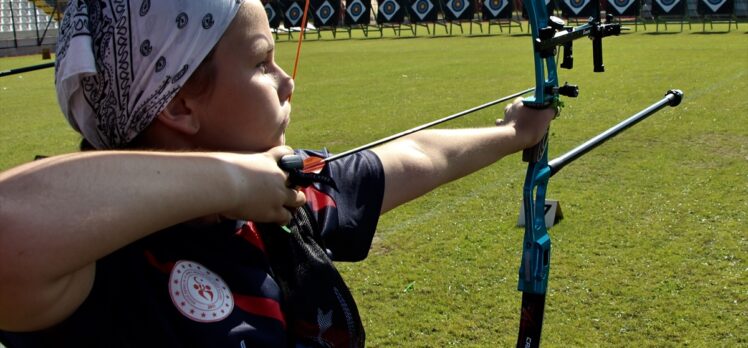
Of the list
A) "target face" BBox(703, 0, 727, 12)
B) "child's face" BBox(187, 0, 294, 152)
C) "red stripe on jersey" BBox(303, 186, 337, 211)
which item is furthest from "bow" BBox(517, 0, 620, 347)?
"target face" BBox(703, 0, 727, 12)

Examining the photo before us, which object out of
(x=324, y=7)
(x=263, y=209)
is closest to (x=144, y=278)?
(x=263, y=209)

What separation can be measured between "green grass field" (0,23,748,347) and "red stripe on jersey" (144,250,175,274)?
172 cm

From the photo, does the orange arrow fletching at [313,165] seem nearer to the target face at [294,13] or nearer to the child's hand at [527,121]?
the child's hand at [527,121]

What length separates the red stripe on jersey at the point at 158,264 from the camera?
0.99 meters

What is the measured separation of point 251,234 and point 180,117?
0.17m

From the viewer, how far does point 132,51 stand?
0.99m

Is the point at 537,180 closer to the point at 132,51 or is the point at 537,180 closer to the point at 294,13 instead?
the point at 132,51

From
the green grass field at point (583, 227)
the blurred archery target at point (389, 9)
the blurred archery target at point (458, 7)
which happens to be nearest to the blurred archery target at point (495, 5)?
the blurred archery target at point (458, 7)

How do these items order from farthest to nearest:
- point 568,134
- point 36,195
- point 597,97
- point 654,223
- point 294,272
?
point 597,97, point 568,134, point 654,223, point 294,272, point 36,195

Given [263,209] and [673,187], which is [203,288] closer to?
[263,209]

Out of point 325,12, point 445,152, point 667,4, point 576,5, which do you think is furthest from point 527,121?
point 325,12

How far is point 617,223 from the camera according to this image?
3.78 meters

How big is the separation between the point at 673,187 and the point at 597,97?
11.6 feet

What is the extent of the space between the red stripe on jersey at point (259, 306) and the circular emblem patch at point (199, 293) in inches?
0.4
